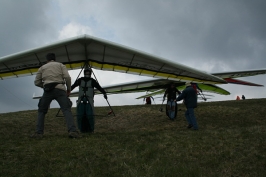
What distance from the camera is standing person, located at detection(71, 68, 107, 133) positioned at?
7297mm

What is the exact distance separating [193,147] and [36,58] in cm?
554

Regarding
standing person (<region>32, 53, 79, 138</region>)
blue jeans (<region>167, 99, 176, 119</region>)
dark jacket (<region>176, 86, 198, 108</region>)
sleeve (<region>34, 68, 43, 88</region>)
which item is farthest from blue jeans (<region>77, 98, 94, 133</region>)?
blue jeans (<region>167, 99, 176, 119</region>)

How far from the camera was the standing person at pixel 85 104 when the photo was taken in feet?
23.9

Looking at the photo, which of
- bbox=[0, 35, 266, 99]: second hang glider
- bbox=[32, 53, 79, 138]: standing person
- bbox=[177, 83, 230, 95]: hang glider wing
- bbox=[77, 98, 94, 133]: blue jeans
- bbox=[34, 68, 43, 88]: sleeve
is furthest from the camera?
bbox=[177, 83, 230, 95]: hang glider wing

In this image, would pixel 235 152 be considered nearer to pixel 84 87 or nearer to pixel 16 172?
pixel 16 172

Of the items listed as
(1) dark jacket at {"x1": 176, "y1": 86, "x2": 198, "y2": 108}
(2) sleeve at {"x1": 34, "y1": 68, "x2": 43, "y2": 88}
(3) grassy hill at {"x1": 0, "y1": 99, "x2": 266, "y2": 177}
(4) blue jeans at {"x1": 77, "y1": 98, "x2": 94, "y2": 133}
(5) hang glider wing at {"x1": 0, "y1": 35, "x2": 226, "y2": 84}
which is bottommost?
(3) grassy hill at {"x1": 0, "y1": 99, "x2": 266, "y2": 177}

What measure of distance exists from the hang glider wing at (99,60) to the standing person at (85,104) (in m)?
1.13

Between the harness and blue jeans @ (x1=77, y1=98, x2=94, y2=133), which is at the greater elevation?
the harness

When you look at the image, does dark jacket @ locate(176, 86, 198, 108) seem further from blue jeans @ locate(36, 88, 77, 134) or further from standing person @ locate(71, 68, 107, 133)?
blue jeans @ locate(36, 88, 77, 134)

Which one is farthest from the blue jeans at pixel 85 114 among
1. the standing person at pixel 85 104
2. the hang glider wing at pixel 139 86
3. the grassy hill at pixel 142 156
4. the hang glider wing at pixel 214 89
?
the hang glider wing at pixel 214 89

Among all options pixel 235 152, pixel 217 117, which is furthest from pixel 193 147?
pixel 217 117

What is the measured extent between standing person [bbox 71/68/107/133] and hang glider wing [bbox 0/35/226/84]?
113cm

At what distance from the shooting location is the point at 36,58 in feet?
26.3

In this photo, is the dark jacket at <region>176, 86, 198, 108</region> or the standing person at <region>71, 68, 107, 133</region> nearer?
the standing person at <region>71, 68, 107, 133</region>
